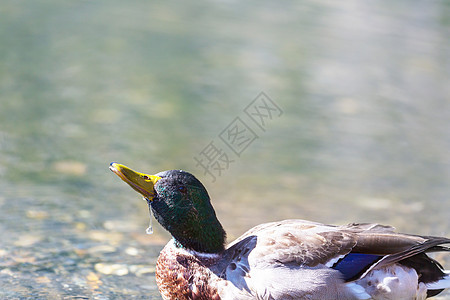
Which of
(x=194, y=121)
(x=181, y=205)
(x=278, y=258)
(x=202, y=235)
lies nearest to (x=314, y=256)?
(x=278, y=258)

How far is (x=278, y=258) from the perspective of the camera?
4.11 meters

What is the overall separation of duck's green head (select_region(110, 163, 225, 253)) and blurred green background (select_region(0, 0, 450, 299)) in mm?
755

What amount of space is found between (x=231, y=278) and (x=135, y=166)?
326 centimetres

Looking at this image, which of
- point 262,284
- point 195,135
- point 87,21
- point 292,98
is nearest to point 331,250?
point 262,284

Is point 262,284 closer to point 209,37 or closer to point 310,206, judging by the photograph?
point 310,206

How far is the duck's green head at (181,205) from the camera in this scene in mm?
4309

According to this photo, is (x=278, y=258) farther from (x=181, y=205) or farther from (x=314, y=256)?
(x=181, y=205)

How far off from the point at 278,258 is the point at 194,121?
15.8 feet

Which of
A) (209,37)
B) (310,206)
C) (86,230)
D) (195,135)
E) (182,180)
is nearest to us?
(182,180)

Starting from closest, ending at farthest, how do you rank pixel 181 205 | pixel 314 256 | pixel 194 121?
pixel 314 256 → pixel 181 205 → pixel 194 121

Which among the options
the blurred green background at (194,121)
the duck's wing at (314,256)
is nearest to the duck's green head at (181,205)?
the duck's wing at (314,256)

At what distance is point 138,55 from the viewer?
37.1 feet

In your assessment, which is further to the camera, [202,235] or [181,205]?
[202,235]

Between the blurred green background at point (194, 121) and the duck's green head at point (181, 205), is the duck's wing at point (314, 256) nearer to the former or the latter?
the duck's green head at point (181, 205)
